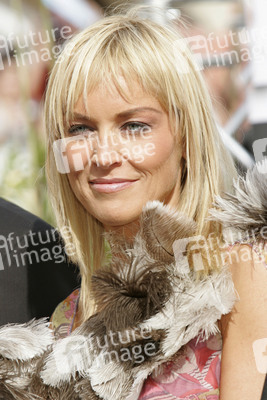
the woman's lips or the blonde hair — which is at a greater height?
the blonde hair

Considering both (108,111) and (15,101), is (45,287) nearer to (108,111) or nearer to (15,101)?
(108,111)

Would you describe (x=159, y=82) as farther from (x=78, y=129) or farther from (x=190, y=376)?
(x=190, y=376)

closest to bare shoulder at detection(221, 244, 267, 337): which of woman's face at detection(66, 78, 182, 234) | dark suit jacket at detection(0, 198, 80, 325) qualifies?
woman's face at detection(66, 78, 182, 234)

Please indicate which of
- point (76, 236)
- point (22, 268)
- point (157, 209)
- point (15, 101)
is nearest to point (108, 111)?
point (157, 209)

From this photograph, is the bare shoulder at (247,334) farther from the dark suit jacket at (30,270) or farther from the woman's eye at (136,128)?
the dark suit jacket at (30,270)

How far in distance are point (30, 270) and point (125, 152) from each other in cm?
64

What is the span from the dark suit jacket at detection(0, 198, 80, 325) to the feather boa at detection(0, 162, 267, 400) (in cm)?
51

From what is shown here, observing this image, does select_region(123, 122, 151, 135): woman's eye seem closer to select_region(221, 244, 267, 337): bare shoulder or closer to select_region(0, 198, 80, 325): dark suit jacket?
select_region(221, 244, 267, 337): bare shoulder

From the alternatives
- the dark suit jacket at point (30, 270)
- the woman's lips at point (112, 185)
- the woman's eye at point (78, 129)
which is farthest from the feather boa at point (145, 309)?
the dark suit jacket at point (30, 270)

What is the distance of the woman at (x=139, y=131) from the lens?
1.15 meters

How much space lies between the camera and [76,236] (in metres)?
1.45

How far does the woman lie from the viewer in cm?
115

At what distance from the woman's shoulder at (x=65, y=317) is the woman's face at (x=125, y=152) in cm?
28

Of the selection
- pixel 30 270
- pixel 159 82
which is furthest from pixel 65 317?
pixel 159 82
